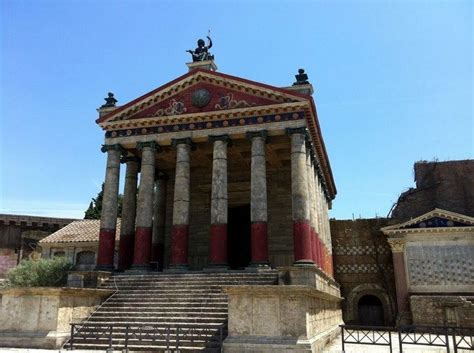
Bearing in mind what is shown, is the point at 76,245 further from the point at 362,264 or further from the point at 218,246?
the point at 362,264

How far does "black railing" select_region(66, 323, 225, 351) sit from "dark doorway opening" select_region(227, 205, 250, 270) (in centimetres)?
1155

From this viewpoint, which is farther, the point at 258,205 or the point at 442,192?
the point at 442,192

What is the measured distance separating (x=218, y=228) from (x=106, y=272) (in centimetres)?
511

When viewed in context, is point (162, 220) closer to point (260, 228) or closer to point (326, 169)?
point (260, 228)

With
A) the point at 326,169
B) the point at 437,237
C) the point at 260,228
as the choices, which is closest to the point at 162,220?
the point at 260,228

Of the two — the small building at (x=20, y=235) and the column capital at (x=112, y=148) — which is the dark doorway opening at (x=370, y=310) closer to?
the column capital at (x=112, y=148)

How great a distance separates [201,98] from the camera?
21.2 meters

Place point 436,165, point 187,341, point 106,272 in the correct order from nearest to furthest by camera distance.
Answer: point 187,341
point 106,272
point 436,165

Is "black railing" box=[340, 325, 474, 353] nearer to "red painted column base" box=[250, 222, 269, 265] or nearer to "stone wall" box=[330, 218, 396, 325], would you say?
"red painted column base" box=[250, 222, 269, 265]

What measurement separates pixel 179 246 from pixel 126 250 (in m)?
3.81

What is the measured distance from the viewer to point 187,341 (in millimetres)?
12523

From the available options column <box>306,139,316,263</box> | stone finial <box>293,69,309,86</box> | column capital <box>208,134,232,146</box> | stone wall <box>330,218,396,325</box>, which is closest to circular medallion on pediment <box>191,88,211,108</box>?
column capital <box>208,134,232,146</box>

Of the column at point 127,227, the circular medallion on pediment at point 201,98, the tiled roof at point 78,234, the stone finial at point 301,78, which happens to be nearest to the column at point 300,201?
the stone finial at point 301,78

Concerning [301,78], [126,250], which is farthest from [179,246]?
[301,78]
